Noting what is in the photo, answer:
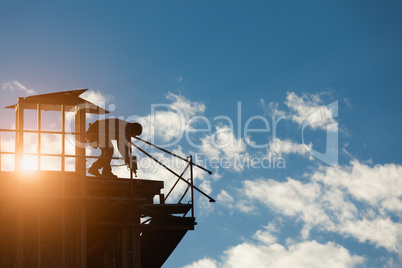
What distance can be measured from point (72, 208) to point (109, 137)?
10.9 ft

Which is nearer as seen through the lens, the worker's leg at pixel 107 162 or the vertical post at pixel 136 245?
the vertical post at pixel 136 245

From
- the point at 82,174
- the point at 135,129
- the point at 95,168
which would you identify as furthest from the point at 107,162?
the point at 82,174

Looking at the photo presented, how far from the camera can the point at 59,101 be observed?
24828 millimetres

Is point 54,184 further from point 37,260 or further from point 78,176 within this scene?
point 37,260

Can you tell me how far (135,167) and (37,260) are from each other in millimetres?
4791

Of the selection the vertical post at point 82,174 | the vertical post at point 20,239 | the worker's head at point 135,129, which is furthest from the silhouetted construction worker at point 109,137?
the vertical post at point 20,239

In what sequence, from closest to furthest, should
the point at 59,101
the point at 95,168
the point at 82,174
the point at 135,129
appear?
1. the point at 82,174
2. the point at 59,101
3. the point at 95,168
4. the point at 135,129

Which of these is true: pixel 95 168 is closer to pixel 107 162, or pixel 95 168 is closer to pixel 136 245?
pixel 107 162

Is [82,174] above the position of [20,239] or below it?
above

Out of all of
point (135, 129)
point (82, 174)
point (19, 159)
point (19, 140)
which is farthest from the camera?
point (135, 129)

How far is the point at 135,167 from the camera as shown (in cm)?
2566

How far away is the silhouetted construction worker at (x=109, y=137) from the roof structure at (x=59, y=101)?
3.20 feet

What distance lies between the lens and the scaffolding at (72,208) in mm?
22891

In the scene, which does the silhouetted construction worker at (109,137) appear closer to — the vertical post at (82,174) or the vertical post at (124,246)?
the vertical post at (82,174)
